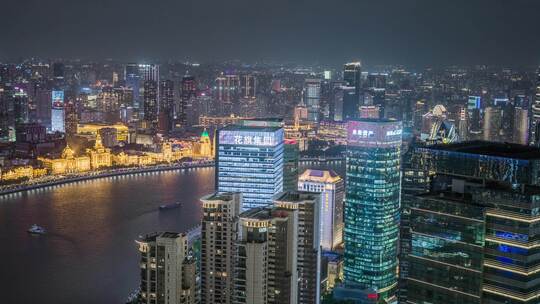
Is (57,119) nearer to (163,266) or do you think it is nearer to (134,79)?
(134,79)

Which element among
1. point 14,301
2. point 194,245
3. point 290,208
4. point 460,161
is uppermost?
point 460,161

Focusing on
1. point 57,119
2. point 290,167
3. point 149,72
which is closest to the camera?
point 290,167

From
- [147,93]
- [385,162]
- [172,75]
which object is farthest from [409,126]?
[172,75]

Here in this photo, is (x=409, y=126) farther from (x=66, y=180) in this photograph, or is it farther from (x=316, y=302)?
(x=316, y=302)

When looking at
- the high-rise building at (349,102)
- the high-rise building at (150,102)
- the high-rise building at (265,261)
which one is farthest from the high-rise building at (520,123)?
the high-rise building at (150,102)

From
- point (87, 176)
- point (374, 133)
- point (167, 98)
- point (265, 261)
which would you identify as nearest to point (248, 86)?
point (167, 98)

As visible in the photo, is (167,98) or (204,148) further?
(167,98)
